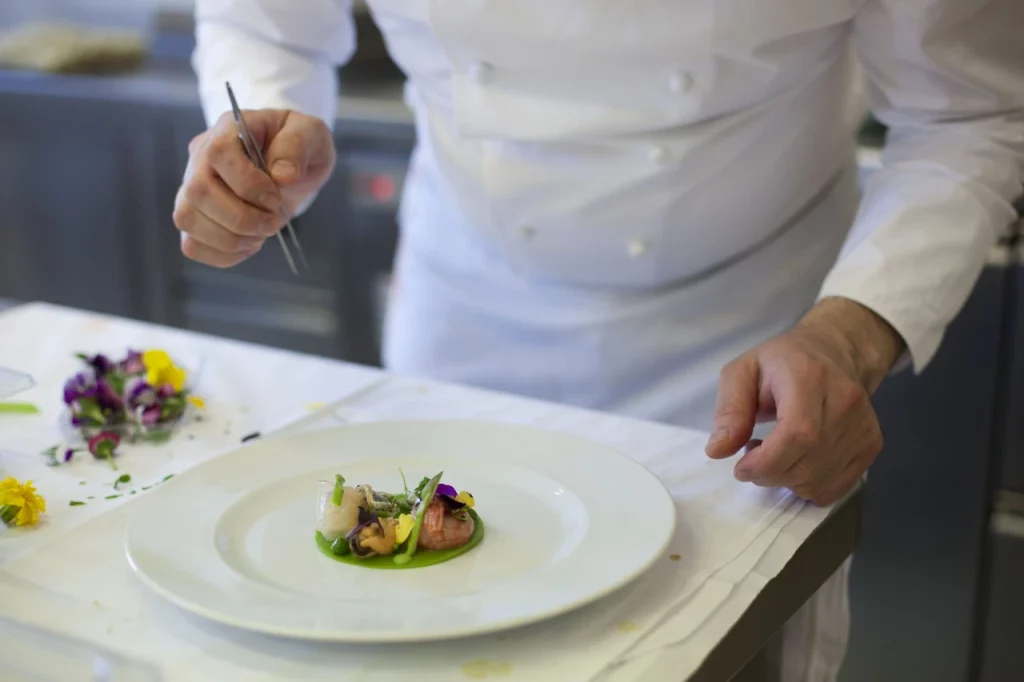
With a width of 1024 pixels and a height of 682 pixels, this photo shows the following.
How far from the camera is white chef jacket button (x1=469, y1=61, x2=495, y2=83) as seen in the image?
3.04ft

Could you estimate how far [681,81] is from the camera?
879 mm

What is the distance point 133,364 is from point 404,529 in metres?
0.37

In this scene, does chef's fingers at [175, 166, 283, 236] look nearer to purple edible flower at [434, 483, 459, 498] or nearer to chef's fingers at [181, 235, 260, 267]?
chef's fingers at [181, 235, 260, 267]

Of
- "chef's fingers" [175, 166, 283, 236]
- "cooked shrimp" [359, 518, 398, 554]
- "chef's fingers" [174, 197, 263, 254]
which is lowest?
"cooked shrimp" [359, 518, 398, 554]

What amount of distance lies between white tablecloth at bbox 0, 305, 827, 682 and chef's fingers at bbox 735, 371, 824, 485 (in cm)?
2

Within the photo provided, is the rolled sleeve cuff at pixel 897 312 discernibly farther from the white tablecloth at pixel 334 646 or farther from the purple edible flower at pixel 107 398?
the purple edible flower at pixel 107 398

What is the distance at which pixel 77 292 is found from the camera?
239 centimetres

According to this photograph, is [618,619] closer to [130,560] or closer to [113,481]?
[130,560]

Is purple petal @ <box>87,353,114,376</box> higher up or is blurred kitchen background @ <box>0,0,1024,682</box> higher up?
purple petal @ <box>87,353,114,376</box>

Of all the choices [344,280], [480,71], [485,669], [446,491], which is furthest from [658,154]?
[344,280]

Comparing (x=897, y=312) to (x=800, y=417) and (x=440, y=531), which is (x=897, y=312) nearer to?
(x=800, y=417)

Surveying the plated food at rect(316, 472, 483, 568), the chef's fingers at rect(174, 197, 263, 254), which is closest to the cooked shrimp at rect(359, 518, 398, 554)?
the plated food at rect(316, 472, 483, 568)

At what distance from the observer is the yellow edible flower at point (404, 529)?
1.95 feet

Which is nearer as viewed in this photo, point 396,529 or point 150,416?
point 396,529
